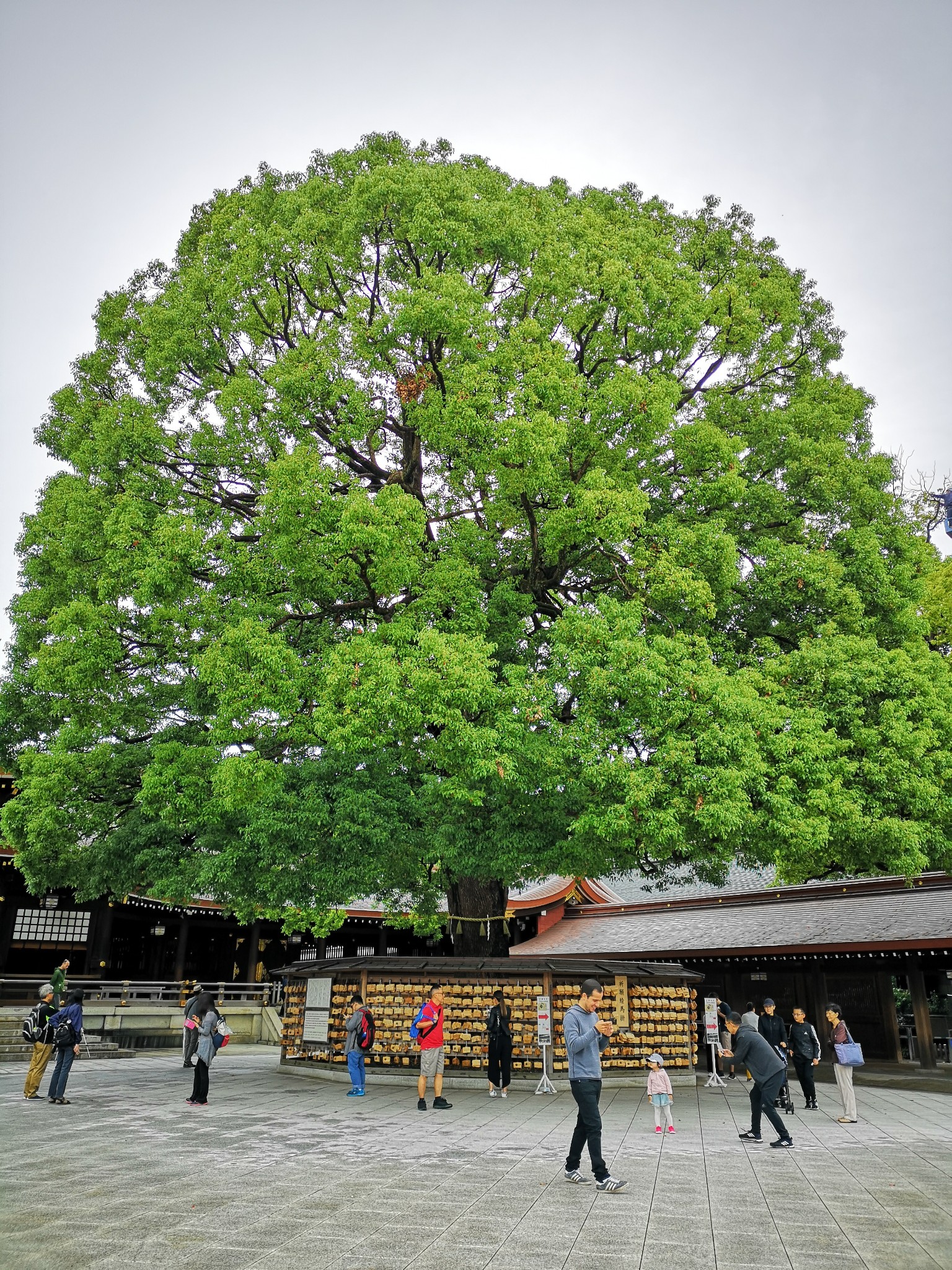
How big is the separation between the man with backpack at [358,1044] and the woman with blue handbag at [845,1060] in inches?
284

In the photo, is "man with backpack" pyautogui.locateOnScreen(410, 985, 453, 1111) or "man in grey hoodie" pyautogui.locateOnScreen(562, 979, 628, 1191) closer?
"man in grey hoodie" pyautogui.locateOnScreen(562, 979, 628, 1191)

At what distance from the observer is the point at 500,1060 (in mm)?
14094

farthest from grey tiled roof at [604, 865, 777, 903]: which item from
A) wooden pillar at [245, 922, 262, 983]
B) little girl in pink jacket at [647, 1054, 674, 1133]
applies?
wooden pillar at [245, 922, 262, 983]

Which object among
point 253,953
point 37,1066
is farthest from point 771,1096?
point 253,953

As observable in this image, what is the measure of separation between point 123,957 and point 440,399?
2513 cm

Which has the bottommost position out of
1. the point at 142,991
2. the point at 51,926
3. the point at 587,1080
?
the point at 142,991

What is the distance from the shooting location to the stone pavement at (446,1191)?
570 centimetres

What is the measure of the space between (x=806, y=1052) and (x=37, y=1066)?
12060 millimetres

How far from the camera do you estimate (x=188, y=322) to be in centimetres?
1695

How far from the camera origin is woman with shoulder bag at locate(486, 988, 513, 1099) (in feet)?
46.3

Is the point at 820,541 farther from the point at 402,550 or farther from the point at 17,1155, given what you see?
the point at 17,1155

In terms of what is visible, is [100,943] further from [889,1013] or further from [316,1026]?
[889,1013]

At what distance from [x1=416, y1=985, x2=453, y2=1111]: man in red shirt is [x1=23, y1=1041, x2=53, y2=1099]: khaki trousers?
5511mm

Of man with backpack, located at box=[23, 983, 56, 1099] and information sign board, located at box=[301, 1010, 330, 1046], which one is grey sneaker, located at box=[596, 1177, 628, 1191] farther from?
information sign board, located at box=[301, 1010, 330, 1046]
